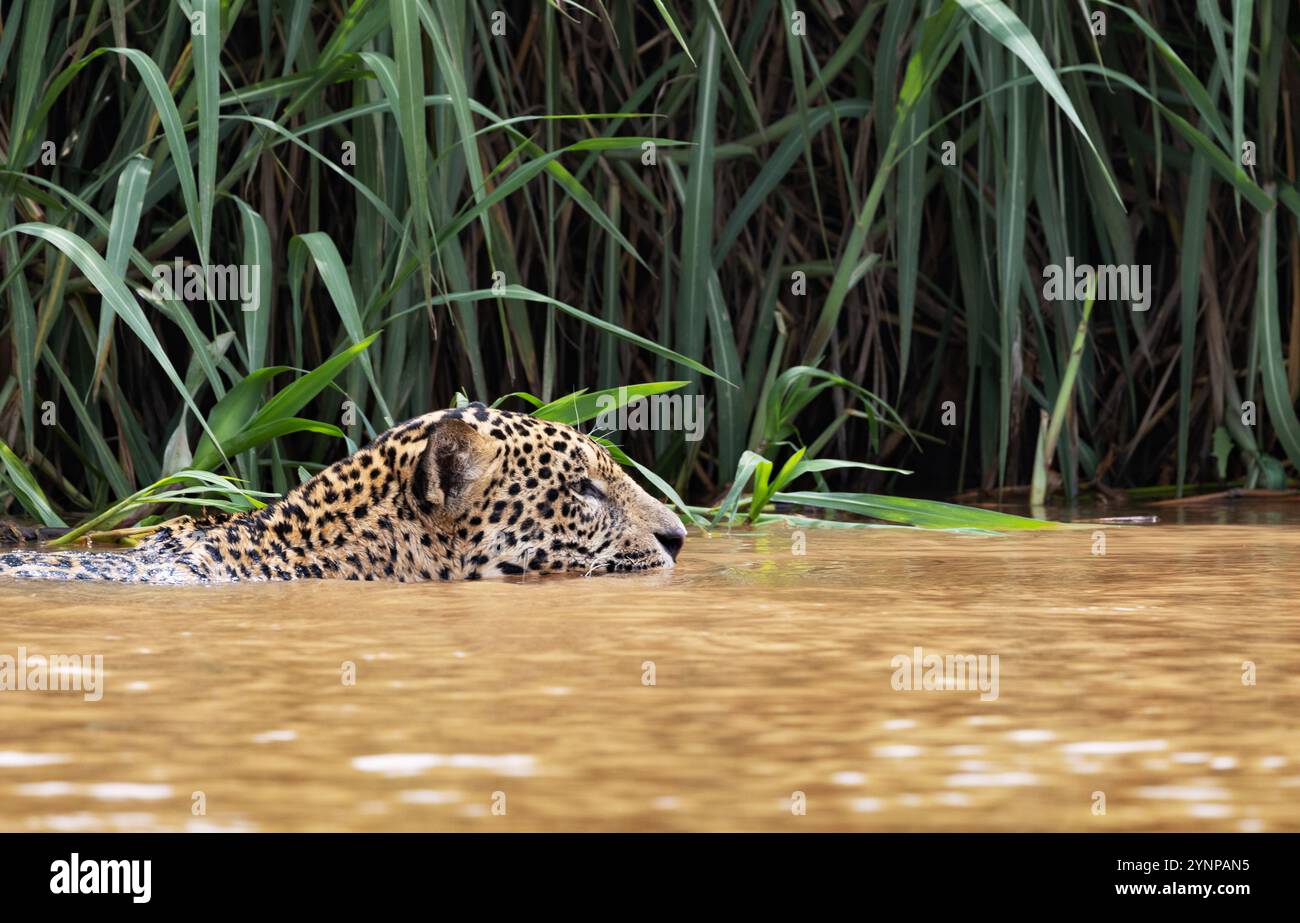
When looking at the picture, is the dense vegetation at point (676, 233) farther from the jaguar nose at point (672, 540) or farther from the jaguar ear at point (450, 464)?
the jaguar nose at point (672, 540)

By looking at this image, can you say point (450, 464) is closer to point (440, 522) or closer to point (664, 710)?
point (440, 522)

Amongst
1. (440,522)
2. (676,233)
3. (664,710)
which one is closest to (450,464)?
(440,522)

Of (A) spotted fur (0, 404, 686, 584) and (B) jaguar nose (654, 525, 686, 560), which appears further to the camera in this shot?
(B) jaguar nose (654, 525, 686, 560)

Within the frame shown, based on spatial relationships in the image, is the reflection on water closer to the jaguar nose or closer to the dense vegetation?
the jaguar nose

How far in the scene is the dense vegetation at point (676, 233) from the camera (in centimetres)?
412

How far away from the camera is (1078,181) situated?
5.62 m

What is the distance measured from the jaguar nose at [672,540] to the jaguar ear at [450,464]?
1.22 feet

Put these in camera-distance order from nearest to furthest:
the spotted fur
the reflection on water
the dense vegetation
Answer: the reflection on water
the spotted fur
the dense vegetation

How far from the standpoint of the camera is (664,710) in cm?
175

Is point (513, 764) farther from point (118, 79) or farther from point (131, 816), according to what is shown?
point (118, 79)

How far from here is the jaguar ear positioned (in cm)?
339

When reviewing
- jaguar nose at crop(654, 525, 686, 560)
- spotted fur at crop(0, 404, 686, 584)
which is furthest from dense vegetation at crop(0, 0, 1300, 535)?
jaguar nose at crop(654, 525, 686, 560)

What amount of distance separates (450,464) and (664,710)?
1.73 m

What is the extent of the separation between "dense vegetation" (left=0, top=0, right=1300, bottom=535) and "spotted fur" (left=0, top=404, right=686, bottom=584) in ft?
1.15
